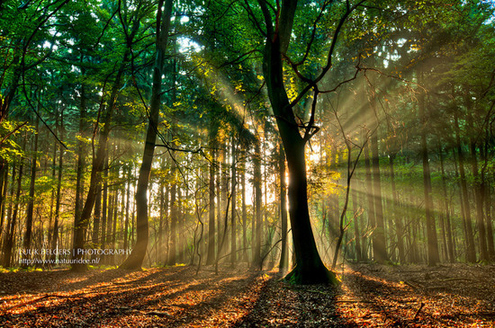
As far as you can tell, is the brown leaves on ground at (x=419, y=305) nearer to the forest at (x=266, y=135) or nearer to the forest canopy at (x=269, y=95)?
the forest at (x=266, y=135)

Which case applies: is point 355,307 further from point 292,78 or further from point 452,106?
point 452,106

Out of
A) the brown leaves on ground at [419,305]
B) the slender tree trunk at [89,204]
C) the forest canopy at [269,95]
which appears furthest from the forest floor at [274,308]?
→ the slender tree trunk at [89,204]

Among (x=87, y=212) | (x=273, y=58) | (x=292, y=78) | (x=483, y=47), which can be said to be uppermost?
(x=483, y=47)

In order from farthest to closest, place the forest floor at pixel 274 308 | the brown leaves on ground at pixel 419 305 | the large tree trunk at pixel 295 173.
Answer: the large tree trunk at pixel 295 173 → the forest floor at pixel 274 308 → the brown leaves on ground at pixel 419 305

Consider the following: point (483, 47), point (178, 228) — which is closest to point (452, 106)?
point (483, 47)

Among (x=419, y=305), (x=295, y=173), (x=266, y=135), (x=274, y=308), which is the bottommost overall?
(x=274, y=308)

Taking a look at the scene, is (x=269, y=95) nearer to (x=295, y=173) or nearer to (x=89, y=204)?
(x=295, y=173)

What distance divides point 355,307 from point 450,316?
3.47 feet

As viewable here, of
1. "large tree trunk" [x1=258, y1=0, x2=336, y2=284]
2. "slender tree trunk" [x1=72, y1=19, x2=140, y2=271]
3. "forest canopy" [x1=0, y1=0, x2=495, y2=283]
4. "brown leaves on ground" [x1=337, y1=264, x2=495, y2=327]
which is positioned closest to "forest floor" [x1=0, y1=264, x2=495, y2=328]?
"brown leaves on ground" [x1=337, y1=264, x2=495, y2=327]

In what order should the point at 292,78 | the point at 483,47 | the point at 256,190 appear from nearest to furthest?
the point at 292,78 → the point at 483,47 → the point at 256,190

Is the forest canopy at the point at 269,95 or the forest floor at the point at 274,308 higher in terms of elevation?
the forest canopy at the point at 269,95

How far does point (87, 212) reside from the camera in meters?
9.52

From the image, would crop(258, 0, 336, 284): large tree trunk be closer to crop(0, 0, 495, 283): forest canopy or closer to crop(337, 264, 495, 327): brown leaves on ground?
crop(0, 0, 495, 283): forest canopy

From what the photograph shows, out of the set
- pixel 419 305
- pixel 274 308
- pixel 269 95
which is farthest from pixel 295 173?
pixel 419 305
